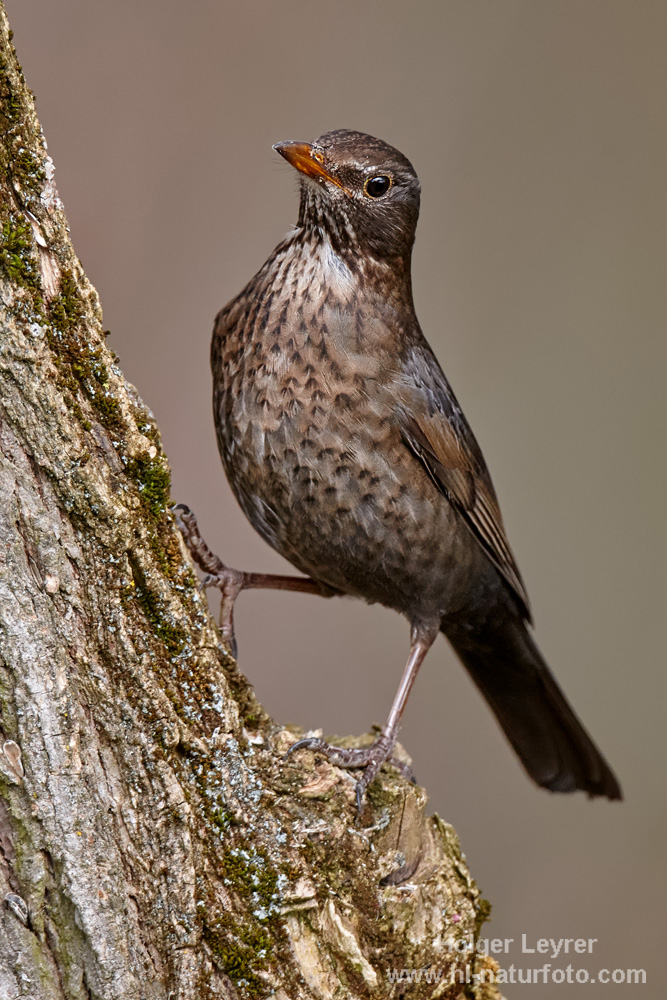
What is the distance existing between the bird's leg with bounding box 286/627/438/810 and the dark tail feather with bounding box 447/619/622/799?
1.22 feet

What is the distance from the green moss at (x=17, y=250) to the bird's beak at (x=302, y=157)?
4.13 feet

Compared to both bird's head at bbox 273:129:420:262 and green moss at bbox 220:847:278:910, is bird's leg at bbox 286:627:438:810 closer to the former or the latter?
green moss at bbox 220:847:278:910

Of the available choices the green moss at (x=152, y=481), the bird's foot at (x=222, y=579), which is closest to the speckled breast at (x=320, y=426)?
the bird's foot at (x=222, y=579)

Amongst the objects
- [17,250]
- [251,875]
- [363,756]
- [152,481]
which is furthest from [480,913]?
[17,250]

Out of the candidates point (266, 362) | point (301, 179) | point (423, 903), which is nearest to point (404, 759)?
point (423, 903)

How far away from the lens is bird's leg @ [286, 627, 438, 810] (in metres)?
2.66

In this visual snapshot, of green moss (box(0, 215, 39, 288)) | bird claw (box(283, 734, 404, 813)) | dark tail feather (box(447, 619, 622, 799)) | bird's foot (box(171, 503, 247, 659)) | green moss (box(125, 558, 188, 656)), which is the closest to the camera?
green moss (box(0, 215, 39, 288))

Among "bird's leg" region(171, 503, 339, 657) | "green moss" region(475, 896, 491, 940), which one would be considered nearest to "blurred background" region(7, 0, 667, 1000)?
"bird's leg" region(171, 503, 339, 657)

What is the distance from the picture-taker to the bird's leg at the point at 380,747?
2658 millimetres

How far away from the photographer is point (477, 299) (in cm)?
507

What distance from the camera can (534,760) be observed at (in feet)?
12.1

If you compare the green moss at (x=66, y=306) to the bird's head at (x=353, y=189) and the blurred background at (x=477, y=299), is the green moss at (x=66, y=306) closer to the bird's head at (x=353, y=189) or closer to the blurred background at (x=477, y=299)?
the bird's head at (x=353, y=189)

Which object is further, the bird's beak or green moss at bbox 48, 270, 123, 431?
the bird's beak

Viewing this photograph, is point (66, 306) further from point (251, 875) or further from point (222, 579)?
point (222, 579)
